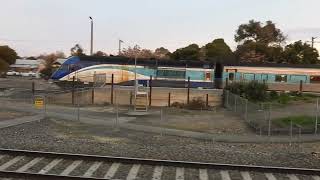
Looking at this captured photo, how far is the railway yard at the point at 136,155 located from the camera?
40.9ft

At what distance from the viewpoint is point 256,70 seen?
64.1m

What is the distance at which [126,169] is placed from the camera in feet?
42.0

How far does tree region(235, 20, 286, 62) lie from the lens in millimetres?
104938

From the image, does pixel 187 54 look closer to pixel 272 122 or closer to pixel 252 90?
pixel 252 90

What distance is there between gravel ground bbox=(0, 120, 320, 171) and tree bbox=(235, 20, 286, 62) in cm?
8599

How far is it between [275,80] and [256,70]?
278 centimetres

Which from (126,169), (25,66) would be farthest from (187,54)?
(126,169)

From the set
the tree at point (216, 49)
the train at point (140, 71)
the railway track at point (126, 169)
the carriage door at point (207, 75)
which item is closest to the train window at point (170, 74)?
the train at point (140, 71)

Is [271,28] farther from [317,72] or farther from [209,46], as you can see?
[317,72]

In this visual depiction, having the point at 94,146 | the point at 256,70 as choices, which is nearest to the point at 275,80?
the point at 256,70

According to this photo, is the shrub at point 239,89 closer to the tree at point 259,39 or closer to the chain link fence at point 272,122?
the chain link fence at point 272,122

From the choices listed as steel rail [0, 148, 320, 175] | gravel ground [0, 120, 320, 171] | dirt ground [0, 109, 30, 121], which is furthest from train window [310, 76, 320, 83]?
steel rail [0, 148, 320, 175]

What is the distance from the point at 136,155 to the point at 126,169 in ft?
7.73

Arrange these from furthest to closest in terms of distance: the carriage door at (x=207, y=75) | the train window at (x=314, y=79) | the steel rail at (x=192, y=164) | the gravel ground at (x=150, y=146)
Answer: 1. the train window at (x=314, y=79)
2. the carriage door at (x=207, y=75)
3. the gravel ground at (x=150, y=146)
4. the steel rail at (x=192, y=164)
